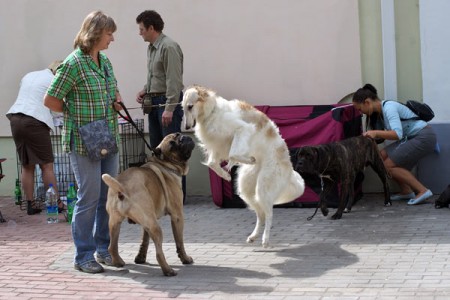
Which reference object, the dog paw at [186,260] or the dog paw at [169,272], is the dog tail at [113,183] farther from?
the dog paw at [186,260]

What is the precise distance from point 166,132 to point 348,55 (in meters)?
2.44

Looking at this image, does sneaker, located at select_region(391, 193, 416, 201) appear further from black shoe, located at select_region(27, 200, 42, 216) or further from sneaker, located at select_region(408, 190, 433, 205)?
black shoe, located at select_region(27, 200, 42, 216)

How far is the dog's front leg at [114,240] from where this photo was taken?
6.88 meters

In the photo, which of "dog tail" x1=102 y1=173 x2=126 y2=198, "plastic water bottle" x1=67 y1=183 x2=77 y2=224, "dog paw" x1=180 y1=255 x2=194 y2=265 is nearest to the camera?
"dog tail" x1=102 y1=173 x2=126 y2=198

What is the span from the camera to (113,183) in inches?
263

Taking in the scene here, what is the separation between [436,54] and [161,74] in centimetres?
331

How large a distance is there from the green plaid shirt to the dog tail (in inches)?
16.3

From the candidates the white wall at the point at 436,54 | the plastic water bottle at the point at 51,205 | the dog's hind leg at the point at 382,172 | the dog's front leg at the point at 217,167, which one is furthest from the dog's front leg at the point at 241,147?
the white wall at the point at 436,54

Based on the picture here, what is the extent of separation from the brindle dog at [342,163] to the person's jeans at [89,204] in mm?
2384

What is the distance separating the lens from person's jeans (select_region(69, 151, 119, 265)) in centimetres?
701

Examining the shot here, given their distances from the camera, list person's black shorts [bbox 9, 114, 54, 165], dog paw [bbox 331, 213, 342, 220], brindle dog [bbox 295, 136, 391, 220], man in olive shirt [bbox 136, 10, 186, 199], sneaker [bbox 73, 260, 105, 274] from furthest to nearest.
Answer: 1. person's black shorts [bbox 9, 114, 54, 165]
2. man in olive shirt [bbox 136, 10, 186, 199]
3. dog paw [bbox 331, 213, 342, 220]
4. brindle dog [bbox 295, 136, 391, 220]
5. sneaker [bbox 73, 260, 105, 274]

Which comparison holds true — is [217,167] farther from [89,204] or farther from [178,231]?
[89,204]

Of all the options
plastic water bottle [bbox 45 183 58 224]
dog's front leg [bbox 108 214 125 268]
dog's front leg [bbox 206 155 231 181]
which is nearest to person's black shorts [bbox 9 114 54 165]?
plastic water bottle [bbox 45 183 58 224]

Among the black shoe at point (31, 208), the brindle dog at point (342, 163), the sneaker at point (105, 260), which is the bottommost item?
the sneaker at point (105, 260)
